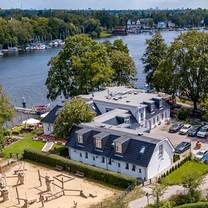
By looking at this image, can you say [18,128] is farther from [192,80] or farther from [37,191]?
[192,80]

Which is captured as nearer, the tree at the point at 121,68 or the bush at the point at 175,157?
the bush at the point at 175,157

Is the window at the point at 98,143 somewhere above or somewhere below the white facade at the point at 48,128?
above

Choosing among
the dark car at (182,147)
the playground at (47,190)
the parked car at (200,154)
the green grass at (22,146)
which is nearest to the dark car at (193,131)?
the dark car at (182,147)

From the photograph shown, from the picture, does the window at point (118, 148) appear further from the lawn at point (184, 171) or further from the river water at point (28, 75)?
the river water at point (28, 75)

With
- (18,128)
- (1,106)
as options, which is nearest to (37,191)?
(1,106)

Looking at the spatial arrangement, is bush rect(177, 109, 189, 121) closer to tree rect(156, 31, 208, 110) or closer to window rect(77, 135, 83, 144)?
tree rect(156, 31, 208, 110)

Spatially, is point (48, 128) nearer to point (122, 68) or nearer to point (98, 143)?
point (98, 143)

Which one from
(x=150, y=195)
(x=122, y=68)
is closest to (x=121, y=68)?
(x=122, y=68)

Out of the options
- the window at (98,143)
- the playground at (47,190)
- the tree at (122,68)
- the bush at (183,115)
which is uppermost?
the tree at (122,68)

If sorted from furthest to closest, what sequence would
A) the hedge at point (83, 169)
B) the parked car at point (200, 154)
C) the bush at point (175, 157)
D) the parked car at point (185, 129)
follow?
the parked car at point (185, 129) → the parked car at point (200, 154) → the bush at point (175, 157) → the hedge at point (83, 169)
